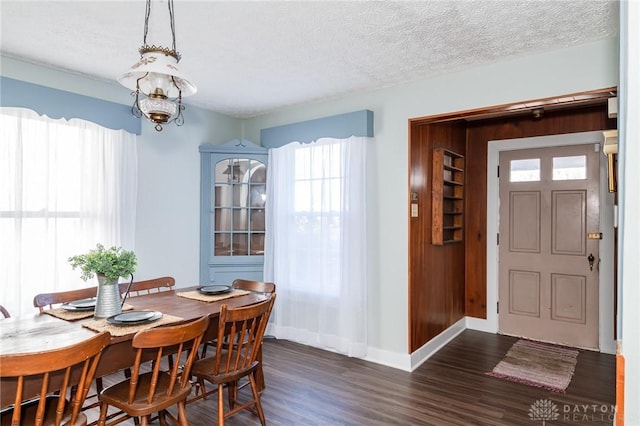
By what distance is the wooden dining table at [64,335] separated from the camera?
1646mm

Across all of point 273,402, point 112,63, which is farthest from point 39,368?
point 112,63

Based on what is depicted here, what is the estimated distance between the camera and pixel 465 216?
4.74m

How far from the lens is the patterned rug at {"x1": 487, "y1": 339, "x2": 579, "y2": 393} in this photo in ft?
10.4

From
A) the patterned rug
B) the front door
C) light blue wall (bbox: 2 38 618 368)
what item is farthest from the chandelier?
the front door

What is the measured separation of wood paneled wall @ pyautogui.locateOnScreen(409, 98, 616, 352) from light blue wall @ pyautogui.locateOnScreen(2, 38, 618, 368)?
0.14 meters

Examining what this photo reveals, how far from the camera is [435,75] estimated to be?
3312 mm

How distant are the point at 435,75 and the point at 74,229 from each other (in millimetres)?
3374

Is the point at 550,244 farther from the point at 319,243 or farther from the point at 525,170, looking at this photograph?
the point at 319,243

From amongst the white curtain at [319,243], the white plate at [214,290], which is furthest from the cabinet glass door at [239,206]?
the white plate at [214,290]

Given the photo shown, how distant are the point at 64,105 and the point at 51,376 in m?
2.34

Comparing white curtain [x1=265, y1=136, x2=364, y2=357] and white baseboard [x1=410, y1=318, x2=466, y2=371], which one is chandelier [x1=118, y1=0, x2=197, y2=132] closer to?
white curtain [x1=265, y1=136, x2=364, y2=357]

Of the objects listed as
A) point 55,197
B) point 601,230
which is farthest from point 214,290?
point 601,230

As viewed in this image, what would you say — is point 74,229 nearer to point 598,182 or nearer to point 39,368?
point 39,368

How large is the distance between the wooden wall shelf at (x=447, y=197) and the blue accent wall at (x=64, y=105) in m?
2.98
